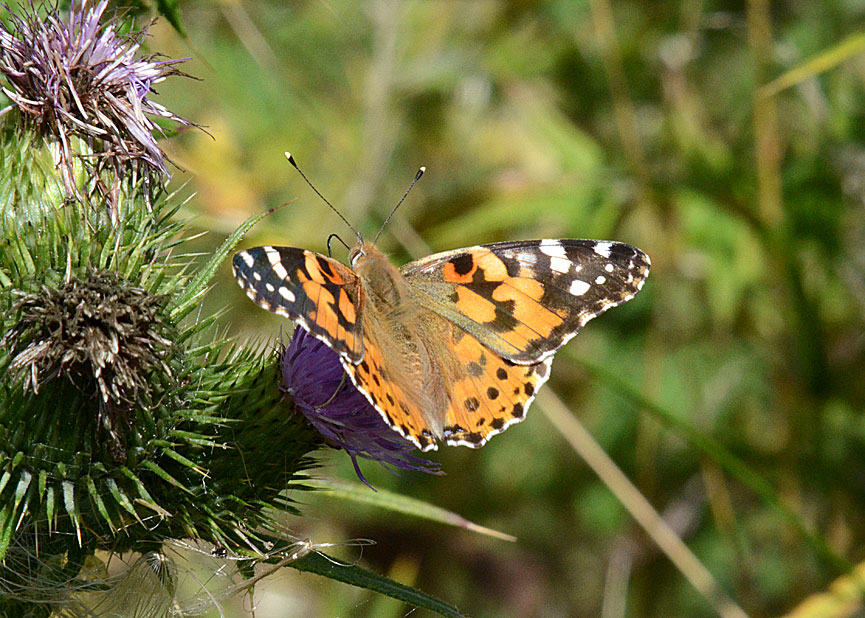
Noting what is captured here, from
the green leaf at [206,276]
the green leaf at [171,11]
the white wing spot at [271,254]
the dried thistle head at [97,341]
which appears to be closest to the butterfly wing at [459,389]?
the white wing spot at [271,254]

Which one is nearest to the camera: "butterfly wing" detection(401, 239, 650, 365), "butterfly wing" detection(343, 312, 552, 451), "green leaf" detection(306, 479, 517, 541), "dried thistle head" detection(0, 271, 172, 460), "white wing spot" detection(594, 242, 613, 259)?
"dried thistle head" detection(0, 271, 172, 460)

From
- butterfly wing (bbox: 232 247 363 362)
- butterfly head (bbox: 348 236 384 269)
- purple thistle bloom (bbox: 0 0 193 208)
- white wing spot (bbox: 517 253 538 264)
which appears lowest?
white wing spot (bbox: 517 253 538 264)

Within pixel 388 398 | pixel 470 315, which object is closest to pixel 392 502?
pixel 388 398

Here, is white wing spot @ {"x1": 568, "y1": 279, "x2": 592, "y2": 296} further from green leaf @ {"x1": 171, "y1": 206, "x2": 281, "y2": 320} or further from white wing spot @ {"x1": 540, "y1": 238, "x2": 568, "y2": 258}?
green leaf @ {"x1": 171, "y1": 206, "x2": 281, "y2": 320}

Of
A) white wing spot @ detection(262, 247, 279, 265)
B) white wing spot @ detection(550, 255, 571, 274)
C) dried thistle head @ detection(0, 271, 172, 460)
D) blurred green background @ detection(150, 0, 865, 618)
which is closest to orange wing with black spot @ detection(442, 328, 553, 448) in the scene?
white wing spot @ detection(550, 255, 571, 274)

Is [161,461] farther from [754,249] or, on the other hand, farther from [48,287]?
[754,249]

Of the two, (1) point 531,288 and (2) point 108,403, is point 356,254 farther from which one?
(2) point 108,403

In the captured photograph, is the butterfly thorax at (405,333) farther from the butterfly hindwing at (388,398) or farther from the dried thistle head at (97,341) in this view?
the dried thistle head at (97,341)
